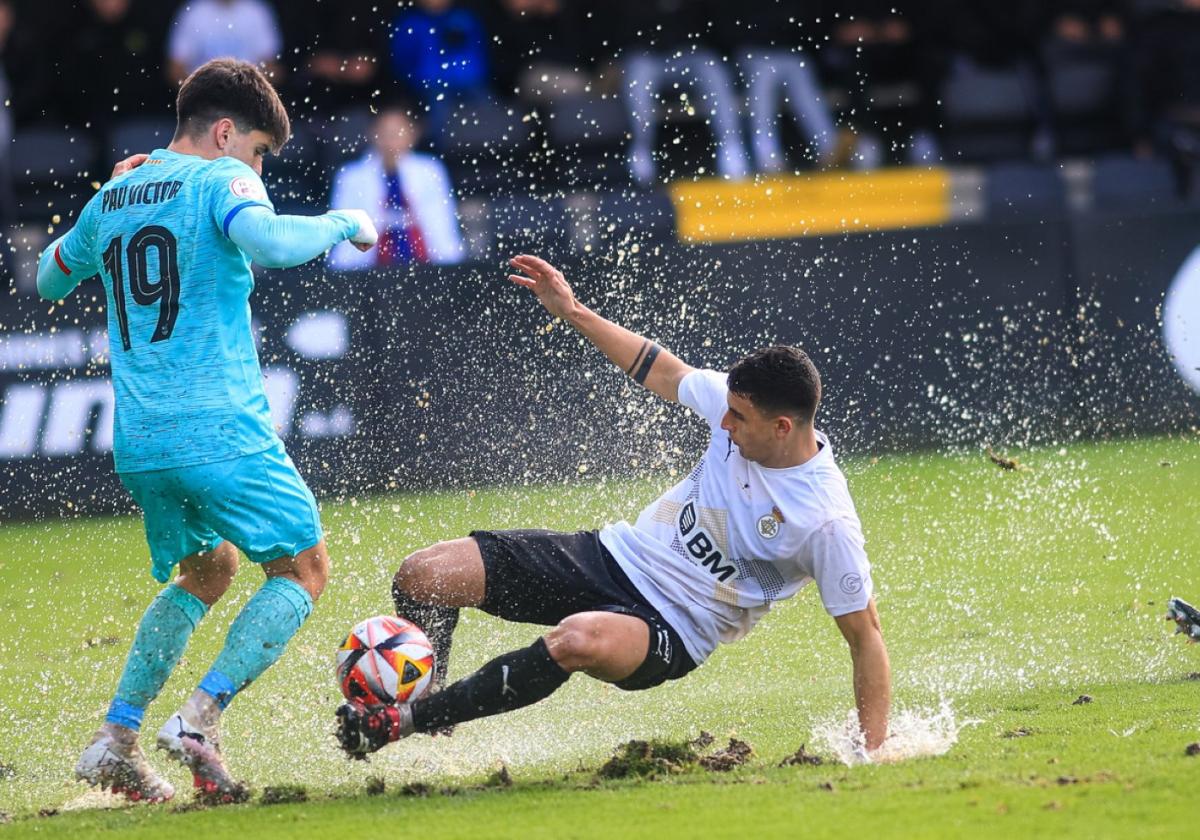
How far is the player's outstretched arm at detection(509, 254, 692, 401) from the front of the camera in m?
5.60

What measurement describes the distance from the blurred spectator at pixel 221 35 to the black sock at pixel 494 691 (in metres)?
9.40

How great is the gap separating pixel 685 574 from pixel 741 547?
205 mm

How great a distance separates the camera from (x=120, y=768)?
190 inches

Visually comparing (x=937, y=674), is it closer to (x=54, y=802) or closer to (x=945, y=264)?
(x=54, y=802)

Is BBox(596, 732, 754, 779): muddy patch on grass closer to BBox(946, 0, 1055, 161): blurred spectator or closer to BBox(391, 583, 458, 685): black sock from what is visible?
BBox(391, 583, 458, 685): black sock

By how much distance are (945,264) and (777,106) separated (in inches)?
136

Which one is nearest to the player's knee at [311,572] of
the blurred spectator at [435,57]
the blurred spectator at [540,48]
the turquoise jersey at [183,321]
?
the turquoise jersey at [183,321]

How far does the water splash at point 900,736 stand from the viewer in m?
4.81

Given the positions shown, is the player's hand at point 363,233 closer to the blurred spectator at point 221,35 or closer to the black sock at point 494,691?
the black sock at point 494,691

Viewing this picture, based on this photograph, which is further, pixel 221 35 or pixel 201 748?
pixel 221 35

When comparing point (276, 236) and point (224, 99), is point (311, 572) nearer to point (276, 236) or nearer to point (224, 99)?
point (276, 236)

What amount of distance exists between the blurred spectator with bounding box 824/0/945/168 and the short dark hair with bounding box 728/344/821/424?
1022 centimetres

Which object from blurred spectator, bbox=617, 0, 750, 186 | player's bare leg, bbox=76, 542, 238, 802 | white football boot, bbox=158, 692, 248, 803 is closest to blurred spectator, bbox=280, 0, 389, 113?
blurred spectator, bbox=617, 0, 750, 186

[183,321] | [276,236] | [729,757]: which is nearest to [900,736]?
[729,757]
